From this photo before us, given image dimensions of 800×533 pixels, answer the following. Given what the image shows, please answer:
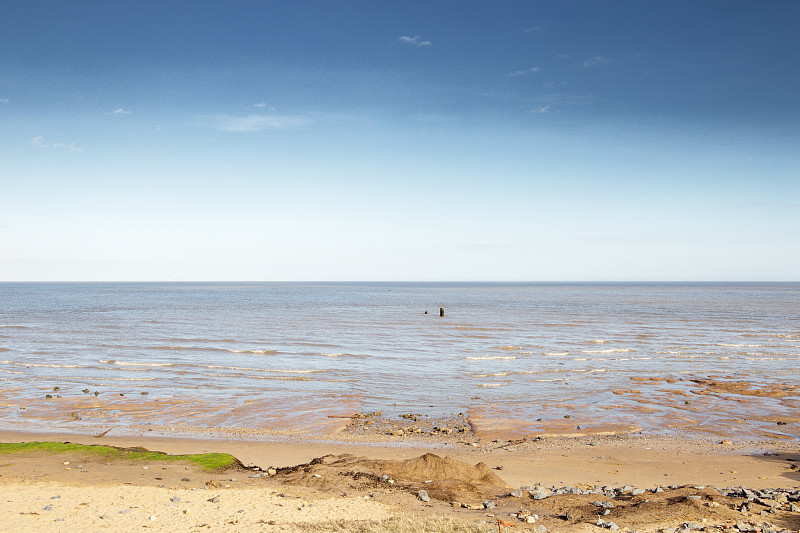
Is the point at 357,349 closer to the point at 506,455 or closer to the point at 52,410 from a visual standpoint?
the point at 52,410

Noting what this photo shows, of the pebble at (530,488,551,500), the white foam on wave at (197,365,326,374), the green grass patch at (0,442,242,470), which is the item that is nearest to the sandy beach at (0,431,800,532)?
the pebble at (530,488,551,500)

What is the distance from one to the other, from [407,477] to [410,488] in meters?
0.67

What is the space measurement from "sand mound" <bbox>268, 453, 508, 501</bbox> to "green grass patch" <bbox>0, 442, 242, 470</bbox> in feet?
5.10

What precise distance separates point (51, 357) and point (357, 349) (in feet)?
58.1

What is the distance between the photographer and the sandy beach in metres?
8.99

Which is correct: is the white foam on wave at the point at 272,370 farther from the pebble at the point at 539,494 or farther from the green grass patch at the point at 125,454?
the pebble at the point at 539,494

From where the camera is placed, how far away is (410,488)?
10.9m

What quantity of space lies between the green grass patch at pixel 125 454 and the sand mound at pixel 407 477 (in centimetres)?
155

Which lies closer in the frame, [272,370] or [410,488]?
[410,488]

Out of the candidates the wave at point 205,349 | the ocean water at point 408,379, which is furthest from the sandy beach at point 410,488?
the wave at point 205,349

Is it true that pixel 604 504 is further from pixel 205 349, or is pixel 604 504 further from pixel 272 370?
pixel 205 349

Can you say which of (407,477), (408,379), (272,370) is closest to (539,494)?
(407,477)

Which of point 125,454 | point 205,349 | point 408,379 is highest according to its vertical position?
point 125,454

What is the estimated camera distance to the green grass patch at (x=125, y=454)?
1264cm
